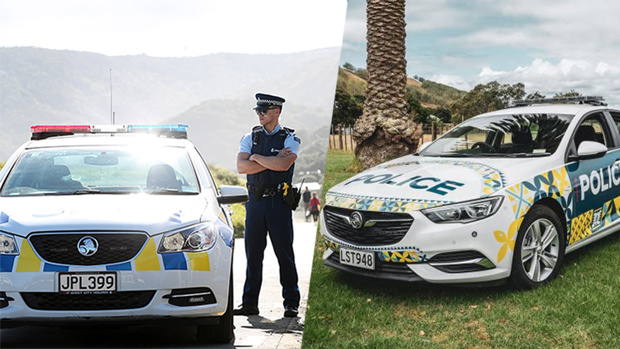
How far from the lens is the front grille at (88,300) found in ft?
11.0

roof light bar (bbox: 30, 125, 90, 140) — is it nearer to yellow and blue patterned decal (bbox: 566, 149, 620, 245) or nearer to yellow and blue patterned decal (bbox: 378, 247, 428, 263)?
yellow and blue patterned decal (bbox: 378, 247, 428, 263)

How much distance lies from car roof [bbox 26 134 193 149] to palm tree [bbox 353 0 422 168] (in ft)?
7.57

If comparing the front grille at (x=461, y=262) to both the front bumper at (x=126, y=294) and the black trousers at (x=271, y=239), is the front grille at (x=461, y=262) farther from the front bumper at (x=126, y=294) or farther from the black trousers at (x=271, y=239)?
the black trousers at (x=271, y=239)

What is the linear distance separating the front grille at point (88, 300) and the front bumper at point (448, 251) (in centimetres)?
145

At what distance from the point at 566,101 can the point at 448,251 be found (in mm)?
663

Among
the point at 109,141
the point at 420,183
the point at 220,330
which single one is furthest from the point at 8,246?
the point at 420,183

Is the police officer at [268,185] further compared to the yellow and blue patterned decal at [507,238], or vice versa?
the police officer at [268,185]

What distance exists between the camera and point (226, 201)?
13.2 feet

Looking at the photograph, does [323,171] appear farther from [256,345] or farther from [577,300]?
[256,345]

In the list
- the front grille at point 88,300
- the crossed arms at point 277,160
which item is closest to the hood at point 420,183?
the front grille at point 88,300

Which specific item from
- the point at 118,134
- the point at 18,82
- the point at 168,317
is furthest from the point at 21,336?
the point at 18,82

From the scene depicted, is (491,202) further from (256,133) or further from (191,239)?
(256,133)

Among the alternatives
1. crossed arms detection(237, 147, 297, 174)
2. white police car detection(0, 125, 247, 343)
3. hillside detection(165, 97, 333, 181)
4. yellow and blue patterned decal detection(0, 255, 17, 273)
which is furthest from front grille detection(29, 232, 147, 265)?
hillside detection(165, 97, 333, 181)

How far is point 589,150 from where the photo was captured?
2.28 meters
